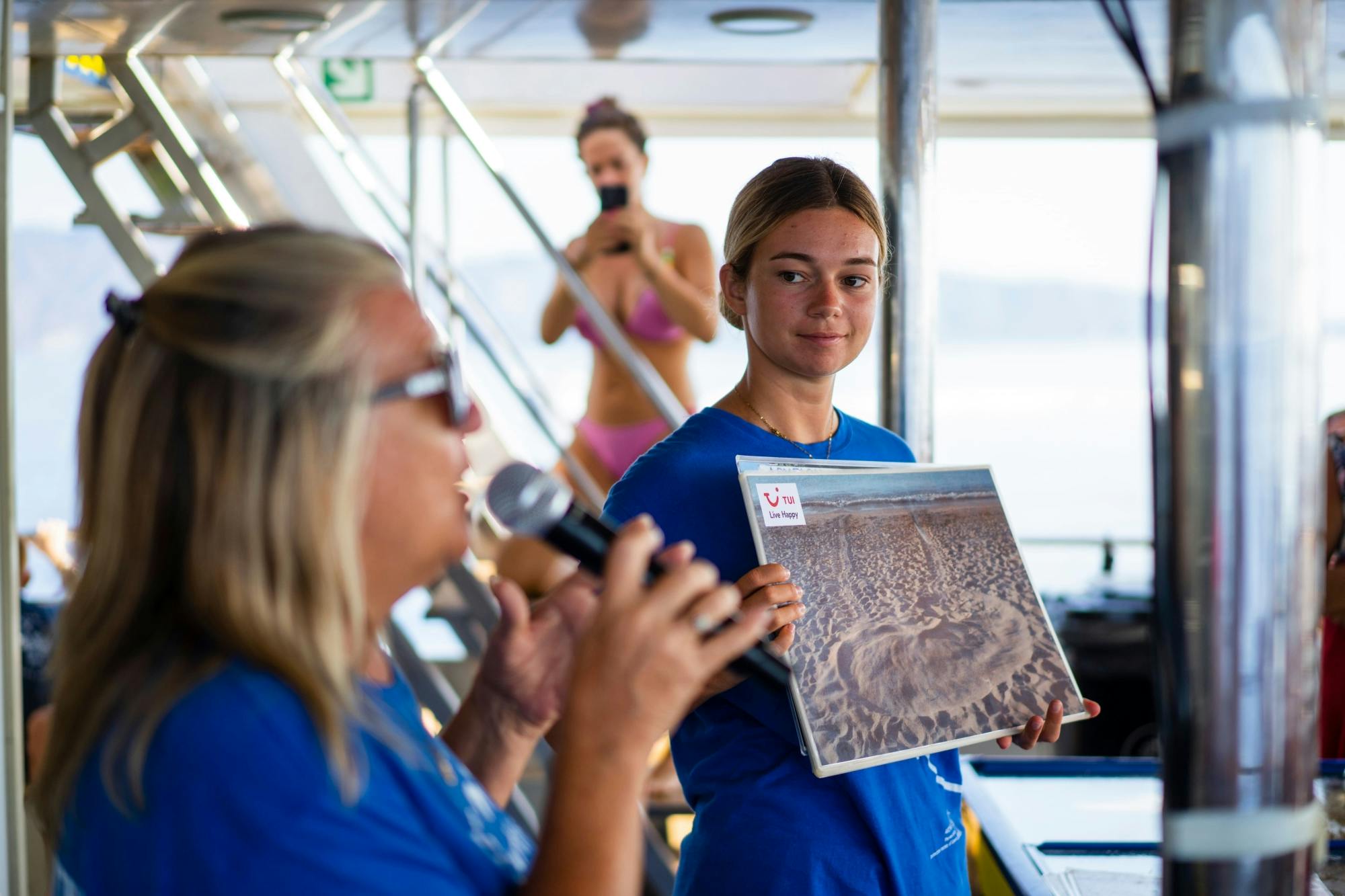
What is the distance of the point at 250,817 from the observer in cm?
75

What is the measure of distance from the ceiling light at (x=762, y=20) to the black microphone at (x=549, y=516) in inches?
95.2

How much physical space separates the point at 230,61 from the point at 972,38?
128 inches

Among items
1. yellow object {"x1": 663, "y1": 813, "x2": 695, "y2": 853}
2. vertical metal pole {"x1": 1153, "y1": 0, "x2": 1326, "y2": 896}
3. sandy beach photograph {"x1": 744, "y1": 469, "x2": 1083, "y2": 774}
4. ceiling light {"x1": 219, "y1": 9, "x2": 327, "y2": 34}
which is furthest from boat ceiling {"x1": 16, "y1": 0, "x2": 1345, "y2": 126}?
yellow object {"x1": 663, "y1": 813, "x2": 695, "y2": 853}

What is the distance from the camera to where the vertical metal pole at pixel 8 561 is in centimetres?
251

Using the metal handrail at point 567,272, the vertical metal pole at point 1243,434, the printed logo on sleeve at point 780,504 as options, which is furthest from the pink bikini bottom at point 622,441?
the vertical metal pole at point 1243,434

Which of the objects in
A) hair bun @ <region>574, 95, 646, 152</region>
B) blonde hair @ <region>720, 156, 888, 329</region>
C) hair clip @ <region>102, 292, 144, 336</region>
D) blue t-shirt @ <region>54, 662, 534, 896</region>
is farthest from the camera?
hair bun @ <region>574, 95, 646, 152</region>

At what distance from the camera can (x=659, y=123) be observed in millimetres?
5781

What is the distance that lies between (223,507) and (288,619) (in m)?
0.08

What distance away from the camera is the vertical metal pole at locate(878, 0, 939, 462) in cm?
230

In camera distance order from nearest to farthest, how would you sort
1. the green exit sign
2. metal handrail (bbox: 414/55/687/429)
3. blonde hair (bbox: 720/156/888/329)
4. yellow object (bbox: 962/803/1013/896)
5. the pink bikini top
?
1. blonde hair (bbox: 720/156/888/329)
2. yellow object (bbox: 962/803/1013/896)
3. metal handrail (bbox: 414/55/687/429)
4. the pink bikini top
5. the green exit sign

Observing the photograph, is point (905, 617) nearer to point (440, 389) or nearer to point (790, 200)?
point (790, 200)

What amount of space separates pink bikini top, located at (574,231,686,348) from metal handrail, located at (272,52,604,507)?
0.27 m

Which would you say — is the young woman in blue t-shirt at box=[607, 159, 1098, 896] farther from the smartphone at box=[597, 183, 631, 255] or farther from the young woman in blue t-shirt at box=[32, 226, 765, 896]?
the smartphone at box=[597, 183, 631, 255]

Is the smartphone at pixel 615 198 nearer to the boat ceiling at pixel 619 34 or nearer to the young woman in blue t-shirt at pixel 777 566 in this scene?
the boat ceiling at pixel 619 34
